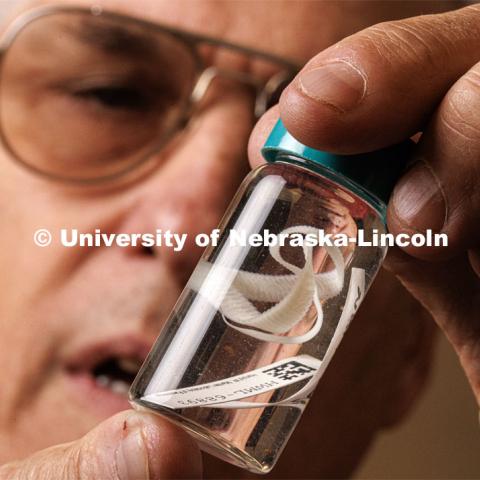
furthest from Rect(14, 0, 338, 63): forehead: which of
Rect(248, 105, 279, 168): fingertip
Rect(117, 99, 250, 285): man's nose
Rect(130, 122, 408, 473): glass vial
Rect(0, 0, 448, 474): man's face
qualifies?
Rect(130, 122, 408, 473): glass vial

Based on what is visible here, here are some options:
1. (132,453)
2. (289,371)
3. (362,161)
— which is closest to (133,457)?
(132,453)

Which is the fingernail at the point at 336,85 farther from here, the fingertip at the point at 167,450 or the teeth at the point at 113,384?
the teeth at the point at 113,384

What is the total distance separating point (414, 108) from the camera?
0.53 metres

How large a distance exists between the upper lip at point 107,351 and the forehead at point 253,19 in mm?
479

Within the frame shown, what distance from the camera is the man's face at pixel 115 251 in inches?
37.9

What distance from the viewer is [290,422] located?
54cm

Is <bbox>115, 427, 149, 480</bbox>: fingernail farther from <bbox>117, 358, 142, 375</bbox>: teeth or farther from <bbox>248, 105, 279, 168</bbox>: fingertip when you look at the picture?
<bbox>117, 358, 142, 375</bbox>: teeth

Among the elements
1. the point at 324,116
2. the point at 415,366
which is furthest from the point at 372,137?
the point at 415,366

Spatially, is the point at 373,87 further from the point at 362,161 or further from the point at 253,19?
the point at 253,19

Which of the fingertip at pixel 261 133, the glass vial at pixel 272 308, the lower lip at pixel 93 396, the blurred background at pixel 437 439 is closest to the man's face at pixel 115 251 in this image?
the lower lip at pixel 93 396

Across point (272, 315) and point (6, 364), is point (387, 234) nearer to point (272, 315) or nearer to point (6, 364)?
point (272, 315)

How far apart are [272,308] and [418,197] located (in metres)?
0.14

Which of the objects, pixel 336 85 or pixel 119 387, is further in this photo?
pixel 119 387

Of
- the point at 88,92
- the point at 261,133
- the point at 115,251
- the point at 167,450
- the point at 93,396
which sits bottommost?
the point at 93,396
